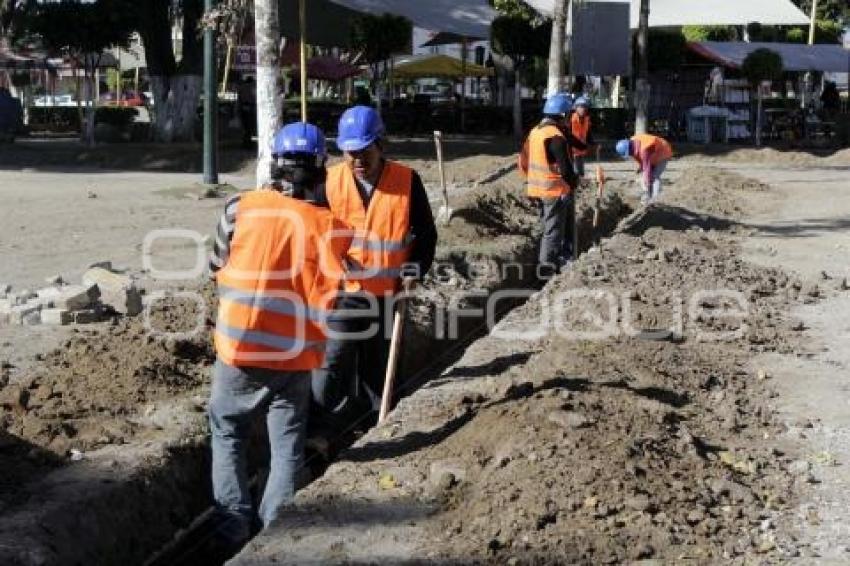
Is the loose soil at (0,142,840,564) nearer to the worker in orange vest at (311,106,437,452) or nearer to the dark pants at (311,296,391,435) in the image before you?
the dark pants at (311,296,391,435)

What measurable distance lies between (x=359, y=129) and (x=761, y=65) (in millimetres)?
30651

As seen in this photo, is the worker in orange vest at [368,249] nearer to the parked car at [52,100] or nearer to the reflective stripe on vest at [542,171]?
the reflective stripe on vest at [542,171]

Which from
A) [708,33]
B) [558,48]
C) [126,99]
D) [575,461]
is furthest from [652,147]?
[126,99]

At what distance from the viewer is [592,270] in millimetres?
11297

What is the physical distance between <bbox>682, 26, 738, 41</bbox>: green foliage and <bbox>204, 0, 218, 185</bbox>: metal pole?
34286 millimetres

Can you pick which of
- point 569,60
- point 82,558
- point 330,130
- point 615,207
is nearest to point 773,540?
point 82,558

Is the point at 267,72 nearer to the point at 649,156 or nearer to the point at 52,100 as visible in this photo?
the point at 649,156

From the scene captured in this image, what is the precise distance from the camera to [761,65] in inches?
1374

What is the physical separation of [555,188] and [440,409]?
4.64 metres

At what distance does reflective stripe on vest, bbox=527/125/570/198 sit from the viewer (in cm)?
1124

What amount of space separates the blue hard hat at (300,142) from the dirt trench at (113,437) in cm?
202

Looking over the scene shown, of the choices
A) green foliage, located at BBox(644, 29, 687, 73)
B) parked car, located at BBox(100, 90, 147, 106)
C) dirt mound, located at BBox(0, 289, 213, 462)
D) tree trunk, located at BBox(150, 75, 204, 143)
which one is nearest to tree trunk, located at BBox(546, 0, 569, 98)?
dirt mound, located at BBox(0, 289, 213, 462)

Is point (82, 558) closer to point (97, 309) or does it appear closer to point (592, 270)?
point (97, 309)

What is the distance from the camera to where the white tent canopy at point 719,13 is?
3481 cm
